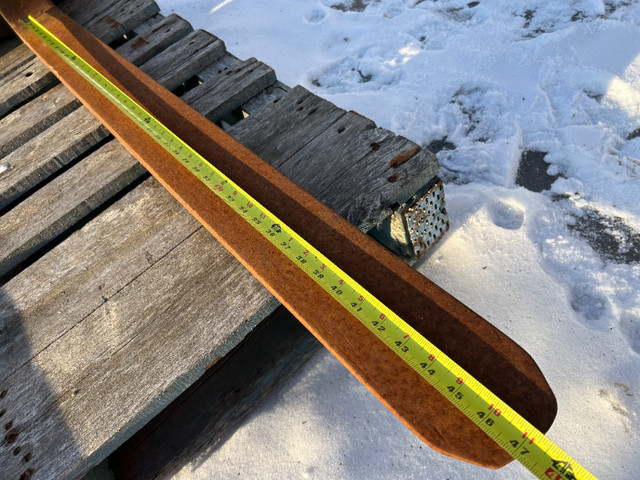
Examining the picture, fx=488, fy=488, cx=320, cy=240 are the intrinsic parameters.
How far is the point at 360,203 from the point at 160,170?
2.69ft

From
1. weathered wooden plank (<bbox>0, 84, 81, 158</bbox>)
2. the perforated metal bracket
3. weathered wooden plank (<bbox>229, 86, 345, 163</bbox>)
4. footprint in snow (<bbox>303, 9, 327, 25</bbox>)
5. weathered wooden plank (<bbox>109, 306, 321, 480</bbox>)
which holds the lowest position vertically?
weathered wooden plank (<bbox>109, 306, 321, 480</bbox>)

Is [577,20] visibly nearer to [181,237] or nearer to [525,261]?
[525,261]

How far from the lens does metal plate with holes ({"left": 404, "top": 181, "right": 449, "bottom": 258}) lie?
7.10 ft

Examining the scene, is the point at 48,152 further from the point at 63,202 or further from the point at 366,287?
the point at 366,287

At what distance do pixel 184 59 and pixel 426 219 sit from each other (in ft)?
5.52

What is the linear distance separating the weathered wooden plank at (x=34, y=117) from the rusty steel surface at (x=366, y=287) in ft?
1.56

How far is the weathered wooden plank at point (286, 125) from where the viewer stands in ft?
7.38

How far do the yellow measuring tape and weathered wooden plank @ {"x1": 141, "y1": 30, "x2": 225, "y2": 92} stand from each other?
80 centimetres

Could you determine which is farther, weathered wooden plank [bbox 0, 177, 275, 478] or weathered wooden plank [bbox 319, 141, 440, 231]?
weathered wooden plank [bbox 319, 141, 440, 231]

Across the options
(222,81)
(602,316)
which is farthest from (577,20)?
(222,81)

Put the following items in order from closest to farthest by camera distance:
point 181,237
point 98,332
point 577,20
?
point 98,332, point 181,237, point 577,20

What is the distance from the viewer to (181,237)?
1.92 meters

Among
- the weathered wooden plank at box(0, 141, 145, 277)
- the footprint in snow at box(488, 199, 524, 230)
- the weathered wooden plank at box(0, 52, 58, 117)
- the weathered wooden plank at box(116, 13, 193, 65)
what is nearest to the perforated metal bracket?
the footprint in snow at box(488, 199, 524, 230)

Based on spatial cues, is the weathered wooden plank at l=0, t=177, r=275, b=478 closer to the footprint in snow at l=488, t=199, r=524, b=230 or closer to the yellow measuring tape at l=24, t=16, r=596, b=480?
the yellow measuring tape at l=24, t=16, r=596, b=480
